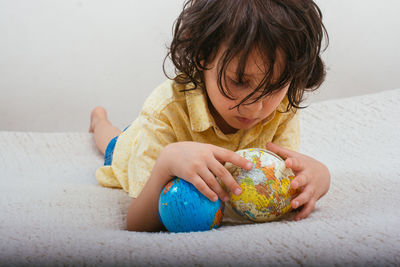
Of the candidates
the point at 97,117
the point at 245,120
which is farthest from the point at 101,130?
the point at 245,120

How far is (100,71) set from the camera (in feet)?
8.05

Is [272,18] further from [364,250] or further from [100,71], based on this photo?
[100,71]

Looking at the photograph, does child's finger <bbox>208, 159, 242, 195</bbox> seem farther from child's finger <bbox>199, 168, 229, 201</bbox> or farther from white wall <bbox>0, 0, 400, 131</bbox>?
white wall <bbox>0, 0, 400, 131</bbox>

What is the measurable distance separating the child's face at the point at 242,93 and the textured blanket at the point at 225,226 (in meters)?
0.24

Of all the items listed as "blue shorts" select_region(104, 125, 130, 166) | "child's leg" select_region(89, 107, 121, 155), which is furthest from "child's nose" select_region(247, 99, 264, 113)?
"child's leg" select_region(89, 107, 121, 155)

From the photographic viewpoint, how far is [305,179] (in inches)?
38.3

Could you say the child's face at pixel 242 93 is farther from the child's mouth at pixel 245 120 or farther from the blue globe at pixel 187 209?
the blue globe at pixel 187 209

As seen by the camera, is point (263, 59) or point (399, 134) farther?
point (399, 134)

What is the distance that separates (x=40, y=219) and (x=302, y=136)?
112 cm

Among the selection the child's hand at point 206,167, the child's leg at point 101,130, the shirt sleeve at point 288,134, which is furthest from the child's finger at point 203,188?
the child's leg at point 101,130

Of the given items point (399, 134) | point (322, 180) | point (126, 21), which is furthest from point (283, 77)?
point (126, 21)

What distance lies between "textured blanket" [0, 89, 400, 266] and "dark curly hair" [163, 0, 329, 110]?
31 centimetres

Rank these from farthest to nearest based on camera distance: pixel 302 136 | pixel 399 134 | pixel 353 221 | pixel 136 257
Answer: pixel 302 136 < pixel 399 134 < pixel 353 221 < pixel 136 257

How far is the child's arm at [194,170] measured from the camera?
0.88 meters
